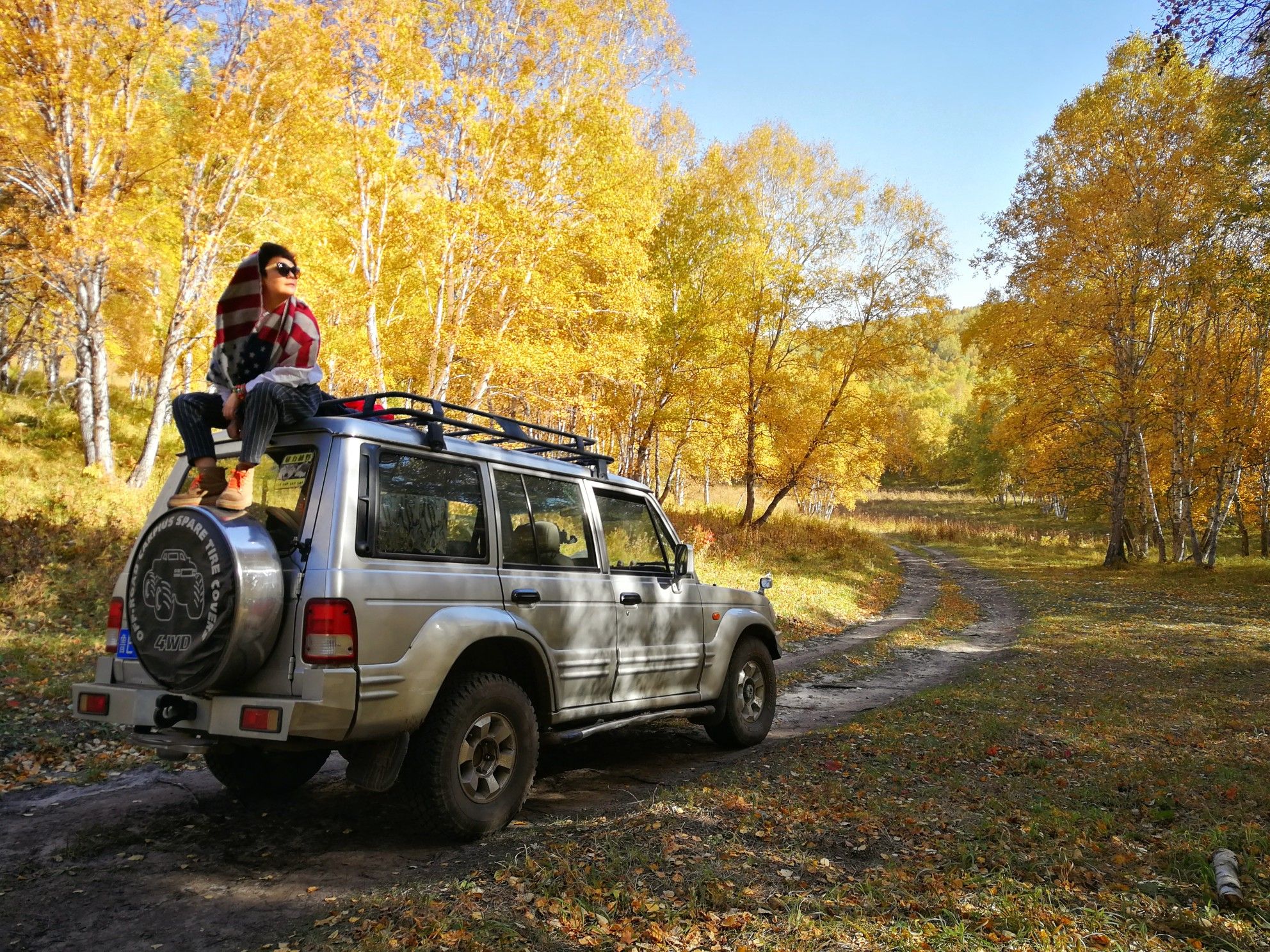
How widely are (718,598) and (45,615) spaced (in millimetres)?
7903

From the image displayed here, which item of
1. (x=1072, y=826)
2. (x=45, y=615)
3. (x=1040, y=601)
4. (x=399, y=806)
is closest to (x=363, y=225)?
(x=45, y=615)

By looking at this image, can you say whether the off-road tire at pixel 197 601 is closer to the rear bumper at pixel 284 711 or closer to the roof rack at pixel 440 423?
the rear bumper at pixel 284 711

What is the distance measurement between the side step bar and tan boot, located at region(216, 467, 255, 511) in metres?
2.25

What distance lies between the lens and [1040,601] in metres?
18.1

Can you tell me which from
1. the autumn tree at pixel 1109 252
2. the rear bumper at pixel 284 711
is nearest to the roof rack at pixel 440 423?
the rear bumper at pixel 284 711

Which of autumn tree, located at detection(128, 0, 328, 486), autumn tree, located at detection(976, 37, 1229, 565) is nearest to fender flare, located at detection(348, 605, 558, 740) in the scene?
autumn tree, located at detection(128, 0, 328, 486)

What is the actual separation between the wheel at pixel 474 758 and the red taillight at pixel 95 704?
1500mm

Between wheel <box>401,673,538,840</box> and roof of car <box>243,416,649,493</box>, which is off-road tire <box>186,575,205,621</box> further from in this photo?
wheel <box>401,673,538,840</box>

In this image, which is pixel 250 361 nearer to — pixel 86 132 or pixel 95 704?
pixel 95 704

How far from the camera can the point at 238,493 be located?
377cm

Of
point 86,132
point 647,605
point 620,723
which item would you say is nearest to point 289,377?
point 647,605

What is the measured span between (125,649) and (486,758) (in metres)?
A: 1.99

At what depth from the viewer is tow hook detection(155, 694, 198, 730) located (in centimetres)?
367

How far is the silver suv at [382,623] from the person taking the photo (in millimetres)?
3572
